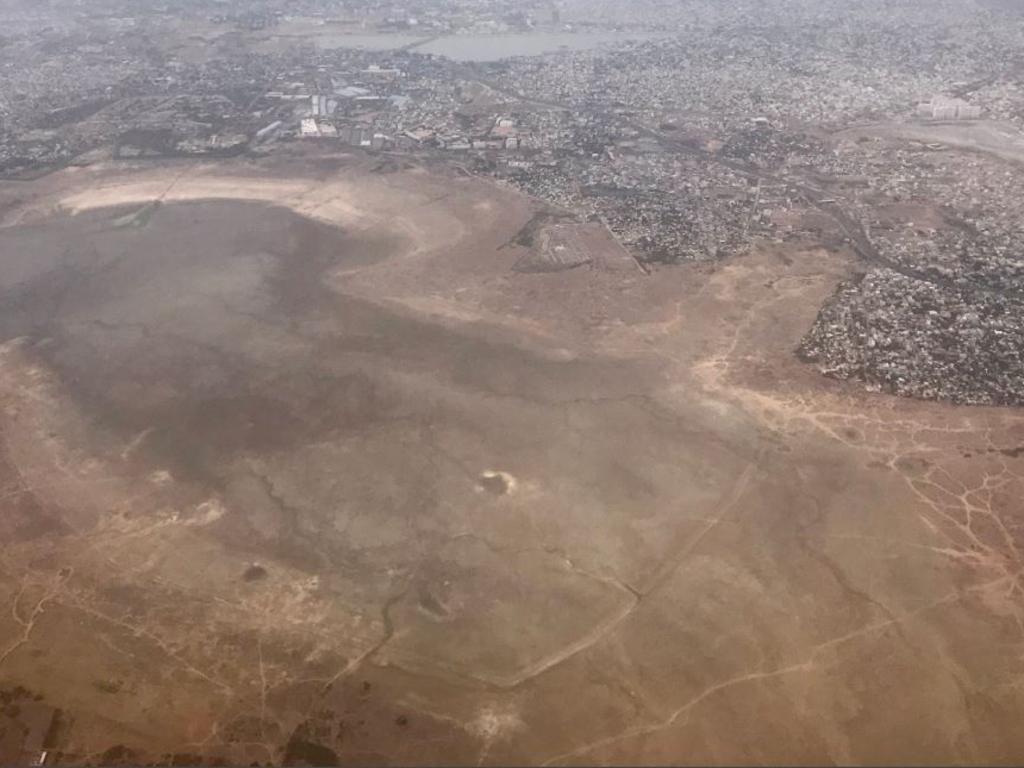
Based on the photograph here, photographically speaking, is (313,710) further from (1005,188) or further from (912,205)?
(1005,188)

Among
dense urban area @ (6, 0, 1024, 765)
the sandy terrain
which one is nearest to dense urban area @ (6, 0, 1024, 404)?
dense urban area @ (6, 0, 1024, 765)

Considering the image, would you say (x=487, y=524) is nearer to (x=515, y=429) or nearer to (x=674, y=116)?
(x=515, y=429)

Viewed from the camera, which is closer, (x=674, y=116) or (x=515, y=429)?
(x=515, y=429)

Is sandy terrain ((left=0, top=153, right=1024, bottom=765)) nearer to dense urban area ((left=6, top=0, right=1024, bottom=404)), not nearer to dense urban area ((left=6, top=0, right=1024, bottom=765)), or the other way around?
dense urban area ((left=6, top=0, right=1024, bottom=765))

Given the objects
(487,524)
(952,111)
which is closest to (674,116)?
(952,111)

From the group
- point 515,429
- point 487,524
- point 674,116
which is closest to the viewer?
point 487,524

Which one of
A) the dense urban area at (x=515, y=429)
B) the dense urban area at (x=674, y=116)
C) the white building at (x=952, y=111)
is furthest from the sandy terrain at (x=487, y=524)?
the white building at (x=952, y=111)

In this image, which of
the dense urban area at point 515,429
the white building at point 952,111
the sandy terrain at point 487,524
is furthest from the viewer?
the white building at point 952,111

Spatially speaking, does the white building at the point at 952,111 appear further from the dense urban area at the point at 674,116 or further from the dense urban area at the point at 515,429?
the dense urban area at the point at 515,429
